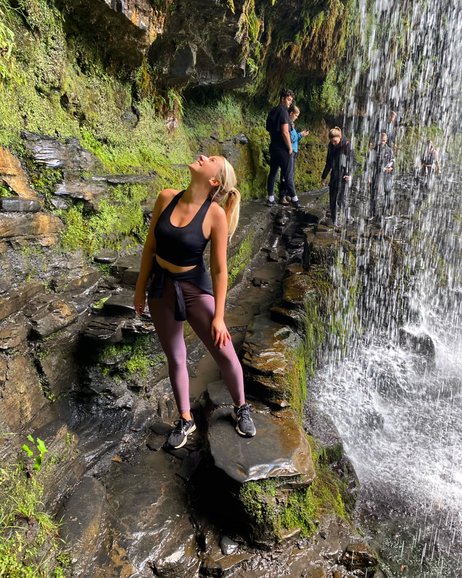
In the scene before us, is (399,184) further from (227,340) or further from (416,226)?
(227,340)

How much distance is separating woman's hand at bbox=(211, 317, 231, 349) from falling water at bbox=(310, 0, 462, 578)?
8.38 feet

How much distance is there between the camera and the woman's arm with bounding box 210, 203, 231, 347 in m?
2.69

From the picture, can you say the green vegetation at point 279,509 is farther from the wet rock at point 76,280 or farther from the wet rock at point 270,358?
the wet rock at point 76,280

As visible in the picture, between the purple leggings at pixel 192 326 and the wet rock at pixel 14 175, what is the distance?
174cm

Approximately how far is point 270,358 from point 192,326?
1.54m

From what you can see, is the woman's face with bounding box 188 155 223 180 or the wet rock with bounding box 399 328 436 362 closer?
the woman's face with bounding box 188 155 223 180

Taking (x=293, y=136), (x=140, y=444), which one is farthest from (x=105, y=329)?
(x=293, y=136)

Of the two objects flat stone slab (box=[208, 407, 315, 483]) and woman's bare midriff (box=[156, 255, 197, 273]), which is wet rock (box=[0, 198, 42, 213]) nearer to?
woman's bare midriff (box=[156, 255, 197, 273])

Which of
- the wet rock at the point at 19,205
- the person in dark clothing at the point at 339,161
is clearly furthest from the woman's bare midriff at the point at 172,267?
the person in dark clothing at the point at 339,161

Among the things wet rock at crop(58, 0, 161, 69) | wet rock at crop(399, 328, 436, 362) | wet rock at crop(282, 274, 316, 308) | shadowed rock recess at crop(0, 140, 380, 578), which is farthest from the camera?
wet rock at crop(399, 328, 436, 362)

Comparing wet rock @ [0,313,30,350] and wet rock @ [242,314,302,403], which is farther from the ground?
wet rock @ [0,313,30,350]

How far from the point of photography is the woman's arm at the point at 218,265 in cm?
269

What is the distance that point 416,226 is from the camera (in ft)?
30.0

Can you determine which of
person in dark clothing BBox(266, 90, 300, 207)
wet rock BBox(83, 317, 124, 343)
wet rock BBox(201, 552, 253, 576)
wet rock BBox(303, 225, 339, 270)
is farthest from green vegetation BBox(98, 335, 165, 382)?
person in dark clothing BBox(266, 90, 300, 207)
